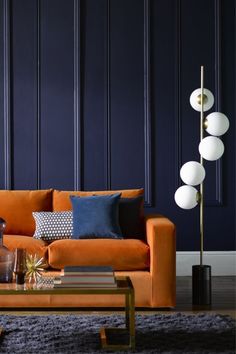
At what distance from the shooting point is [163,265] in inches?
173

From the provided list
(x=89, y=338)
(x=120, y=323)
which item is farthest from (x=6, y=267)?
(x=120, y=323)

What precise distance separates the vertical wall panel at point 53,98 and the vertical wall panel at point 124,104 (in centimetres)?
41

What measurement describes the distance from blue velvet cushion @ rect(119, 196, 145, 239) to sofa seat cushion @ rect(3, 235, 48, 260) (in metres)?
0.63

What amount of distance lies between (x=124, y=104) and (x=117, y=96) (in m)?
0.09

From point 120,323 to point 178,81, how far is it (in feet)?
9.00

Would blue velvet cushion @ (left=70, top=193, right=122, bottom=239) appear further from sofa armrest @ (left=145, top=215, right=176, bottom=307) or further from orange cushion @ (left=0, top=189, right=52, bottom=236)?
sofa armrest @ (left=145, top=215, right=176, bottom=307)

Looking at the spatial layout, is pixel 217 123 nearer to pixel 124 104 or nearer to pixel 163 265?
pixel 163 265

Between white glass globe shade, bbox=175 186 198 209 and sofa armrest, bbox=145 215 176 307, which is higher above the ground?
white glass globe shade, bbox=175 186 198 209

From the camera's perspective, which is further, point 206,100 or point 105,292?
point 206,100

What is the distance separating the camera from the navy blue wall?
236 inches

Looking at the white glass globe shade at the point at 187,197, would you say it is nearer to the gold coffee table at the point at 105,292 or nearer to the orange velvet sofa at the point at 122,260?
the orange velvet sofa at the point at 122,260

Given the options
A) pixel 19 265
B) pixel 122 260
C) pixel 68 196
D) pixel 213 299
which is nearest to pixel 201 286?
pixel 213 299

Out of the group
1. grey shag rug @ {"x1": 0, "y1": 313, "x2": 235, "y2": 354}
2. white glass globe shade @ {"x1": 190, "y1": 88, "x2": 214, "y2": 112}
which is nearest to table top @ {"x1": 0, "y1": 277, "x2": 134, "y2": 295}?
grey shag rug @ {"x1": 0, "y1": 313, "x2": 235, "y2": 354}

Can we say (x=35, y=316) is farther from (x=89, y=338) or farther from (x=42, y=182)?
(x=42, y=182)
